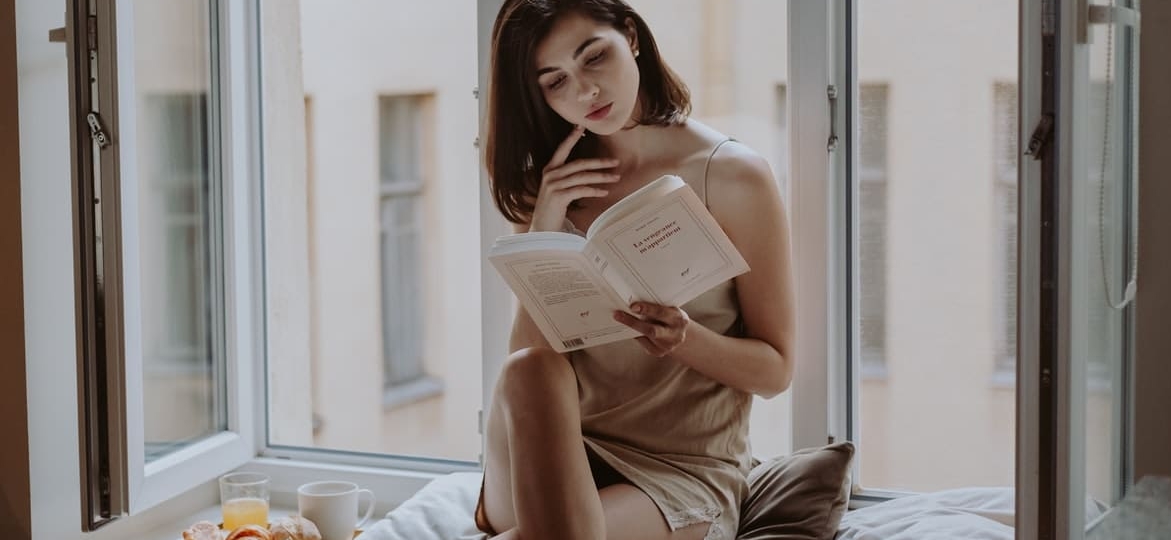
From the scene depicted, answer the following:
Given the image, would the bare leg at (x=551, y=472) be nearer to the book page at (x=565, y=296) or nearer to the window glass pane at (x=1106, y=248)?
the book page at (x=565, y=296)

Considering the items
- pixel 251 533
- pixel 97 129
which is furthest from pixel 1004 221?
pixel 97 129

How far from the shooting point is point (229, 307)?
2252 millimetres

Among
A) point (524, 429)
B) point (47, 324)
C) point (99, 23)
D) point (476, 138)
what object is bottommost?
point (524, 429)

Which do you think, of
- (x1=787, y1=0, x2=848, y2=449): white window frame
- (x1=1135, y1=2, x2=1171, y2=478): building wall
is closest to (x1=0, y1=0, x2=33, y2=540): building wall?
(x1=787, y1=0, x2=848, y2=449): white window frame

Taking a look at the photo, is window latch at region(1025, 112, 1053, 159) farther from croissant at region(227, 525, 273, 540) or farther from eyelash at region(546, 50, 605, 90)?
croissant at region(227, 525, 273, 540)

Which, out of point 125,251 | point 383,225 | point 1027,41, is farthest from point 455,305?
point 1027,41

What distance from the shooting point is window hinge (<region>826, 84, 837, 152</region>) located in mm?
1889

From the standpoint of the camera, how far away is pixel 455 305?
7.54 ft

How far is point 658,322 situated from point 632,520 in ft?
0.97

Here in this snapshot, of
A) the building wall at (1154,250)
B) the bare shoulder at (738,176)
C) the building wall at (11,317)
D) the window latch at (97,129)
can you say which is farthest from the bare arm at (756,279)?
the building wall at (11,317)

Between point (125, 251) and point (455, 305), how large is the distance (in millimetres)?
712

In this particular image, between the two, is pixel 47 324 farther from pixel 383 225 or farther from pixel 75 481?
pixel 383 225

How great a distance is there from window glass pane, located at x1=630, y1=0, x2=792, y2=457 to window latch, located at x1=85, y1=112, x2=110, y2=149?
95 centimetres

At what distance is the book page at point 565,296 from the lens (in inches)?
57.2
